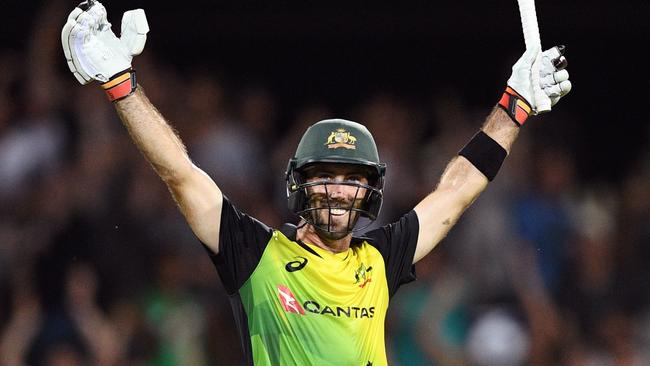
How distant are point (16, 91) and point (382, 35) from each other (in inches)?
133

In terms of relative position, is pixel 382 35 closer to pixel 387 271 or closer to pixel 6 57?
pixel 6 57

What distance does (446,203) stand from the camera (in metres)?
5.18

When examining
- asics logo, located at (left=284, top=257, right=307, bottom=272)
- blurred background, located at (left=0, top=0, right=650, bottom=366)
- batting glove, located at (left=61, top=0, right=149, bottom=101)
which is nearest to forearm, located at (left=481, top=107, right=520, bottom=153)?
asics logo, located at (left=284, top=257, right=307, bottom=272)

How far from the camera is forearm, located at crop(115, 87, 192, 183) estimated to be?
14.5 ft

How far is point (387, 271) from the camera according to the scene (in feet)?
16.2

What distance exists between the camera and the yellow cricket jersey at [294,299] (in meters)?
4.50

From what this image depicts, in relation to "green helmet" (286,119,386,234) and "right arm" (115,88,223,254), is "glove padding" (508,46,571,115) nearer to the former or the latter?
"green helmet" (286,119,386,234)

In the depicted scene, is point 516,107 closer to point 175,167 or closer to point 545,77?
point 545,77

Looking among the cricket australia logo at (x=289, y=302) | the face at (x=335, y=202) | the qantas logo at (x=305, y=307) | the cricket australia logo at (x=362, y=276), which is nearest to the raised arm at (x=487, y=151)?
the cricket australia logo at (x=362, y=276)

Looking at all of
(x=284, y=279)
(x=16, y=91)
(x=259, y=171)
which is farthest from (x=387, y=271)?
(x=16, y=91)

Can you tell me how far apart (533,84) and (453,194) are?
2.03 feet

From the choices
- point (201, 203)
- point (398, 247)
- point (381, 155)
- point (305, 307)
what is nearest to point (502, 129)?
point (398, 247)

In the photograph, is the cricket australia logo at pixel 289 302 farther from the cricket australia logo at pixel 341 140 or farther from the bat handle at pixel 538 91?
the bat handle at pixel 538 91

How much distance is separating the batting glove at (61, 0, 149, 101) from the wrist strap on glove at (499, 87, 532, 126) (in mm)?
1759
